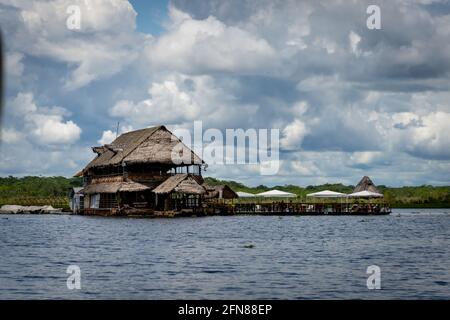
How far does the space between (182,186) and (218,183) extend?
69186mm

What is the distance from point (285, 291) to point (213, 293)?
2.04 metres

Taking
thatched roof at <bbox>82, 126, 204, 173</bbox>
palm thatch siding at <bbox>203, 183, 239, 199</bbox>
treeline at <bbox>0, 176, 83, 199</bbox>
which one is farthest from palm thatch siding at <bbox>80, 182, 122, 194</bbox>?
treeline at <bbox>0, 176, 83, 199</bbox>

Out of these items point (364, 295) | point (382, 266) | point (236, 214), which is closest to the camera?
point (364, 295)

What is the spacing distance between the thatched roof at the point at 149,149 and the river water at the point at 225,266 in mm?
27909

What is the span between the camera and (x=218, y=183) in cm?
13225

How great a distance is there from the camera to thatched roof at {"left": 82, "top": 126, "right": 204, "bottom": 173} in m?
67.7

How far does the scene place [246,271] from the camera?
881 inches

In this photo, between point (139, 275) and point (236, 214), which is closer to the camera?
point (139, 275)

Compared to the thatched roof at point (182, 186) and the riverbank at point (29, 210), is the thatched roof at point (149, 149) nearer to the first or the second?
the thatched roof at point (182, 186)

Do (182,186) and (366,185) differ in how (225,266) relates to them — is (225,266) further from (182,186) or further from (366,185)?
(366,185)

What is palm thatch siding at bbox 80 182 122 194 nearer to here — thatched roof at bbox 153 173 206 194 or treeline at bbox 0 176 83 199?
thatched roof at bbox 153 173 206 194

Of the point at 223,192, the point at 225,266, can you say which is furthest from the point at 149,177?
the point at 225,266
